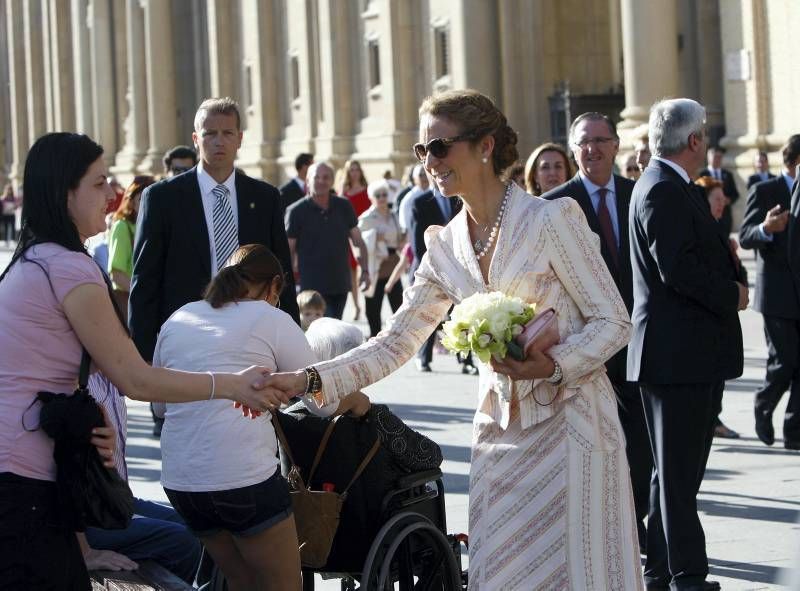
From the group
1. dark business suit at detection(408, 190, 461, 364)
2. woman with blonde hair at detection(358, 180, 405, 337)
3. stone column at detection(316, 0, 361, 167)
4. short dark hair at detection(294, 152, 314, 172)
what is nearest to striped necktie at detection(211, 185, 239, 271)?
dark business suit at detection(408, 190, 461, 364)

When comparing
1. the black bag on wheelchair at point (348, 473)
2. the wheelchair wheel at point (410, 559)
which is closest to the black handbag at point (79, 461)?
the wheelchair wheel at point (410, 559)

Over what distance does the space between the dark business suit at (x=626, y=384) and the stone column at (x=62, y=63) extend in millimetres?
52076

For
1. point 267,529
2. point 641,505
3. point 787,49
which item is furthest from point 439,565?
point 787,49

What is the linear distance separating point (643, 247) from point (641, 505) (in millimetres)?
1496

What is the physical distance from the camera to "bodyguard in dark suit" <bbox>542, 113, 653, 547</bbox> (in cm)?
812

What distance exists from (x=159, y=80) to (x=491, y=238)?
1710 inches

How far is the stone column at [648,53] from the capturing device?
76.8 feet

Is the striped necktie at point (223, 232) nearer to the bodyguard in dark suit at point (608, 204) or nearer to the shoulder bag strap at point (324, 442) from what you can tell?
the bodyguard in dark suit at point (608, 204)

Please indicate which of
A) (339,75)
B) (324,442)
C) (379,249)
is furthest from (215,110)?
(339,75)

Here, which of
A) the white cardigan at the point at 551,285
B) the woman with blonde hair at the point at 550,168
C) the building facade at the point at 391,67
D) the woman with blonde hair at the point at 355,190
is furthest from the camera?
the building facade at the point at 391,67

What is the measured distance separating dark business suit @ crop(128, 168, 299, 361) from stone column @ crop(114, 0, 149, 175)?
42151 millimetres

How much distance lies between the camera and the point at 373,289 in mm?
17250

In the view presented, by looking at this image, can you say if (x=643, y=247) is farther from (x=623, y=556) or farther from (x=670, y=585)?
(x=623, y=556)

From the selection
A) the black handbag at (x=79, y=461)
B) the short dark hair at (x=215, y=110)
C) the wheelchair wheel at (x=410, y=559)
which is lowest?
the wheelchair wheel at (x=410, y=559)
